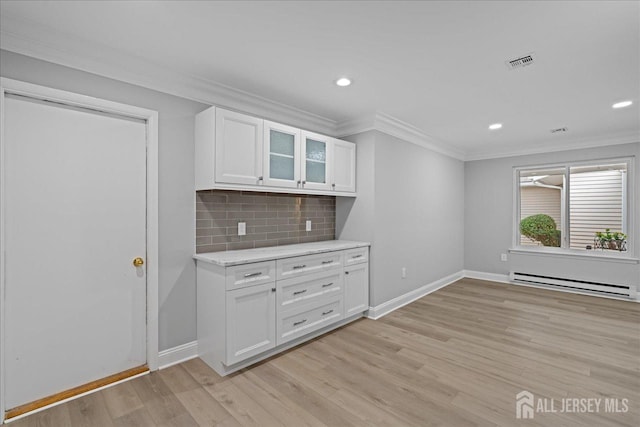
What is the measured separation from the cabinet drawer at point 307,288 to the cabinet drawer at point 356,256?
0.60ft

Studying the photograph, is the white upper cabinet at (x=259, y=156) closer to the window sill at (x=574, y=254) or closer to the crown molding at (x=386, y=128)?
the crown molding at (x=386, y=128)

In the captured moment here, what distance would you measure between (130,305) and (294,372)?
4.61 feet

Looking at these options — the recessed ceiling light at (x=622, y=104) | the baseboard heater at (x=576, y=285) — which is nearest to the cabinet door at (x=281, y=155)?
the recessed ceiling light at (x=622, y=104)

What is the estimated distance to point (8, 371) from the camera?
197cm

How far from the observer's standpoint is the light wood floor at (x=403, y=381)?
1972 millimetres

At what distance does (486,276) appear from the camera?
227 inches

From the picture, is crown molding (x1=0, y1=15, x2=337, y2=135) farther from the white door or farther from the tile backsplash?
the tile backsplash

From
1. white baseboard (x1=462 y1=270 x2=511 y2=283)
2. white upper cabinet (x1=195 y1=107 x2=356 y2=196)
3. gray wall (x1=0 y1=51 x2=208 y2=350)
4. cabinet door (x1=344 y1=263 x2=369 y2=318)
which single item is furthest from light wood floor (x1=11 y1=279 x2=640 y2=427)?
white baseboard (x1=462 y1=270 x2=511 y2=283)

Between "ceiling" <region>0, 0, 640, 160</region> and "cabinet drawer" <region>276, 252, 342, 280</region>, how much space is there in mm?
1581

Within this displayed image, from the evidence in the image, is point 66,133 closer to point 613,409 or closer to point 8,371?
point 8,371

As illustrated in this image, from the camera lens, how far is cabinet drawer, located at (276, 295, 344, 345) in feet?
9.22

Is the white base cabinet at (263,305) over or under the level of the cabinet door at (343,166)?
under

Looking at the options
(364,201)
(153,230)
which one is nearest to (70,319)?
(153,230)

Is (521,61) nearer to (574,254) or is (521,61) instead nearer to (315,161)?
(315,161)
